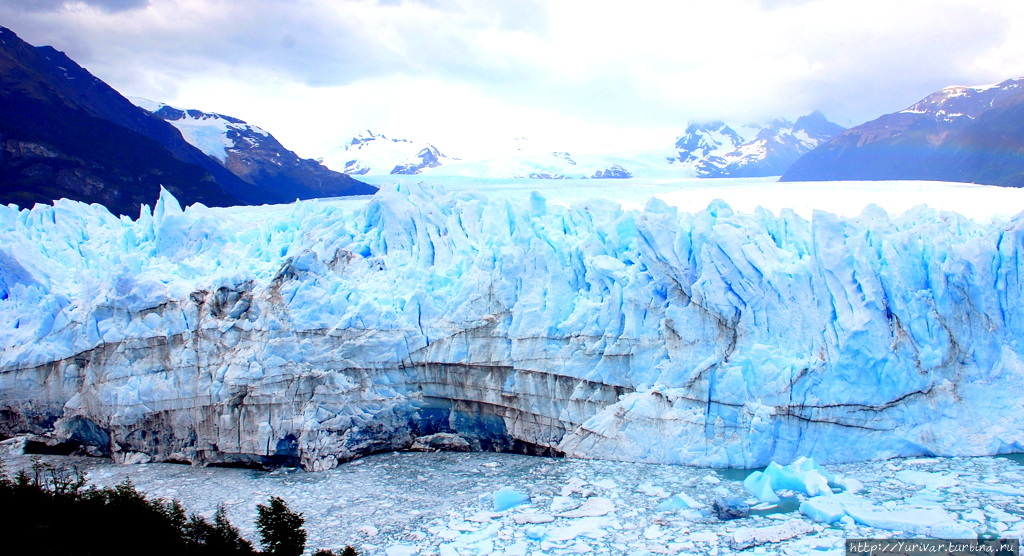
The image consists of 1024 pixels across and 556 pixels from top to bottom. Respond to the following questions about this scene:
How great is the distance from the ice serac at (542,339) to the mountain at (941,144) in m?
14.4

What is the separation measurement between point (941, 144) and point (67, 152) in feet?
101

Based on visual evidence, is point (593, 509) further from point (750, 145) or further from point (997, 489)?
point (750, 145)

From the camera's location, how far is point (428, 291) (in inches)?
393

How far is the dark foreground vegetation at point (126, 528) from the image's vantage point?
5.77 metres

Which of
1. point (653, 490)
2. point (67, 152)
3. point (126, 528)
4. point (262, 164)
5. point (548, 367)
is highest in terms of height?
point (262, 164)

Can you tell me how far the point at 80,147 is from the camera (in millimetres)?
23000

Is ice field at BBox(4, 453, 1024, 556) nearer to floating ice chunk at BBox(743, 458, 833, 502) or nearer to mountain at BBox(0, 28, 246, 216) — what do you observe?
floating ice chunk at BBox(743, 458, 833, 502)

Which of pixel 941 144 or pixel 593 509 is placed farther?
pixel 941 144

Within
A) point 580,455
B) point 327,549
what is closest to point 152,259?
point 327,549

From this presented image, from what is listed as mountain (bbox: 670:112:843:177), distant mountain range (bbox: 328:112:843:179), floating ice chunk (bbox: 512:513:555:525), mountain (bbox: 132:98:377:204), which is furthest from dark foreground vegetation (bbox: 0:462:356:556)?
mountain (bbox: 670:112:843:177)

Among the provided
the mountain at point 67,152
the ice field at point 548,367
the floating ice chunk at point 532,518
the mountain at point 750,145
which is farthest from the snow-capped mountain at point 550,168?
the floating ice chunk at point 532,518

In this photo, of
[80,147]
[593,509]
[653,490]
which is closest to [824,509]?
[653,490]

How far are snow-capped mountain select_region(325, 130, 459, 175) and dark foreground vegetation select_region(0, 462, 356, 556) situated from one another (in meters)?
57.0

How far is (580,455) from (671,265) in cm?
276
